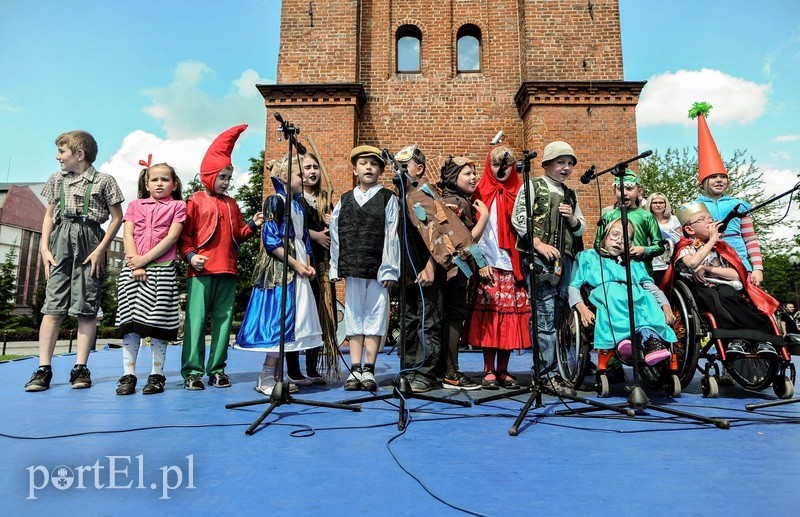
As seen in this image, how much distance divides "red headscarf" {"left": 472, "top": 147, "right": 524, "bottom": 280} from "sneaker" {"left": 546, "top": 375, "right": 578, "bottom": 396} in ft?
2.76

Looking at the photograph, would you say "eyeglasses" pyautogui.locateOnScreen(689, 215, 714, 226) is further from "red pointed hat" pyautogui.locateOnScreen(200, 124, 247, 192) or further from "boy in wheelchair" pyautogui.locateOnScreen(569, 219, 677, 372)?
"red pointed hat" pyautogui.locateOnScreen(200, 124, 247, 192)

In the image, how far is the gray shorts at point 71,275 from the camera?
3844mm

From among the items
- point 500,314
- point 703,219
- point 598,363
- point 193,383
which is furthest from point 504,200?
point 193,383

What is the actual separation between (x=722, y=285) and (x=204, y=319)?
13.7 feet

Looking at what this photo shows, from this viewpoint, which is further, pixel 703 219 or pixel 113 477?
pixel 703 219

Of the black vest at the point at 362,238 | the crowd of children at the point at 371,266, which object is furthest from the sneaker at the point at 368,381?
the black vest at the point at 362,238

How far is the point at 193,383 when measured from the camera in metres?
3.85

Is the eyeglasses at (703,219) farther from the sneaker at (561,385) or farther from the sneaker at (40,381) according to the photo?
the sneaker at (40,381)

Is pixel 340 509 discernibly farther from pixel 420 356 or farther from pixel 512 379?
pixel 512 379

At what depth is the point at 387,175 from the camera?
9000 millimetres

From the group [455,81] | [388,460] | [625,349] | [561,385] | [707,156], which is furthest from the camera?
[455,81]

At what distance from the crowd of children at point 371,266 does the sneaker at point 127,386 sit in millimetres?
27

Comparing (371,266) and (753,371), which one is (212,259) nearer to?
(371,266)

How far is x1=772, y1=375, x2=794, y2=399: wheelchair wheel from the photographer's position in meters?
3.47
